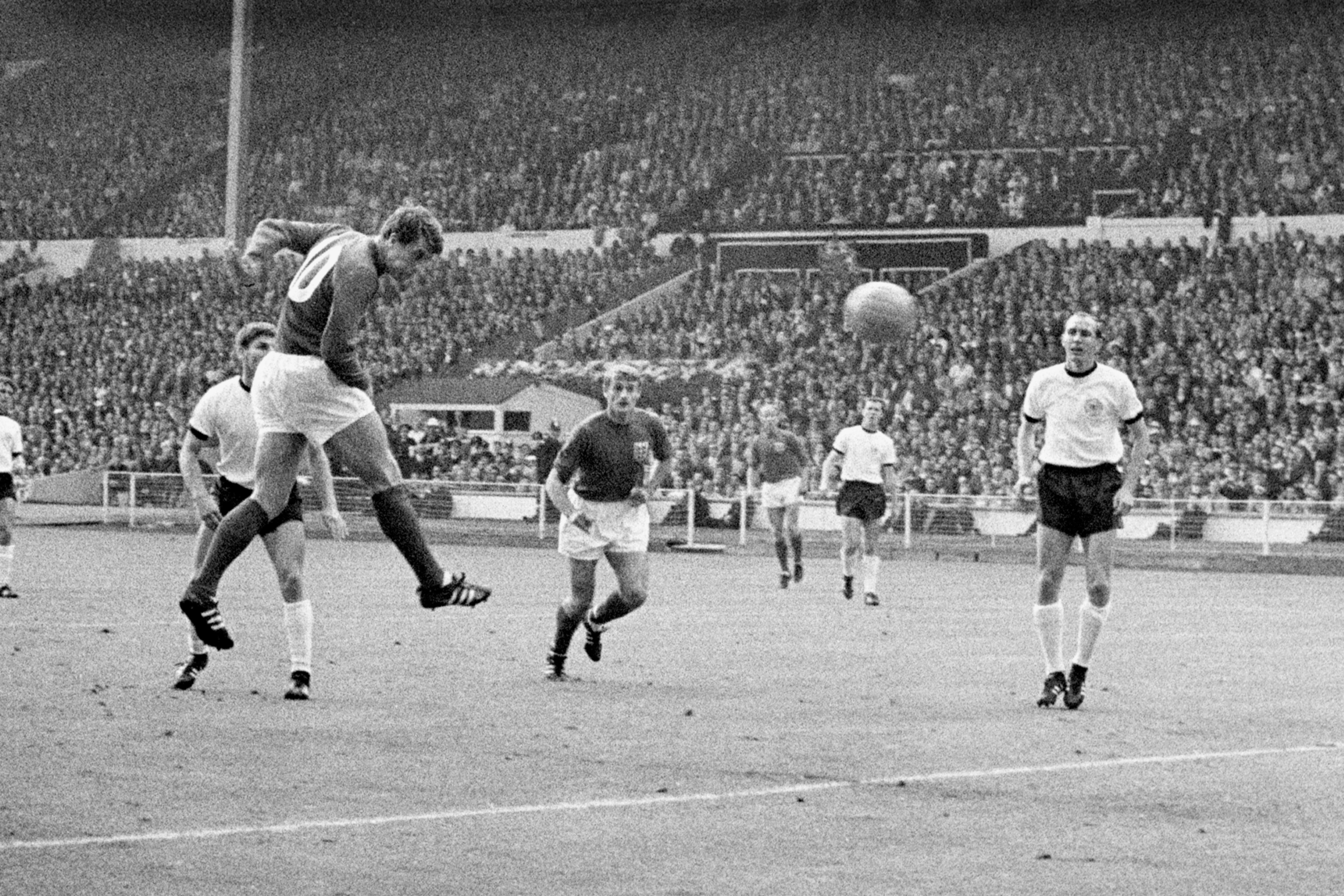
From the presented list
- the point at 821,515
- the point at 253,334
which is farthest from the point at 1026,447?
the point at 821,515

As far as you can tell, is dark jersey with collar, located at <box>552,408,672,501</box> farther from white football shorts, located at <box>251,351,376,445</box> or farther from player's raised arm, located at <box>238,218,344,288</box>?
white football shorts, located at <box>251,351,376,445</box>

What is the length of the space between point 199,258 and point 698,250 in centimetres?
1266

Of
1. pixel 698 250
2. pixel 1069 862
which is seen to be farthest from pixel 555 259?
pixel 1069 862

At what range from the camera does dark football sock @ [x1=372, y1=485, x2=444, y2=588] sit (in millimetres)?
9602

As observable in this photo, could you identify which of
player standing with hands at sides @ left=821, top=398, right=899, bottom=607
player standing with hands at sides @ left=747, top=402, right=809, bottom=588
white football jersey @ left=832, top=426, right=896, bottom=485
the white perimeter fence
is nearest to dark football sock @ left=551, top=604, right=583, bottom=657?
player standing with hands at sides @ left=821, top=398, right=899, bottom=607

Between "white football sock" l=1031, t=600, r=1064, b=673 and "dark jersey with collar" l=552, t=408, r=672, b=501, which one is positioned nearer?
"white football sock" l=1031, t=600, r=1064, b=673

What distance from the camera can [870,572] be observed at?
23047 mm

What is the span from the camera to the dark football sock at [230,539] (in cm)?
1102

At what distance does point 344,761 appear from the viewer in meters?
9.04

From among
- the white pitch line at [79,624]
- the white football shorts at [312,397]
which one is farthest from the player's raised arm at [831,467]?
the white football shorts at [312,397]

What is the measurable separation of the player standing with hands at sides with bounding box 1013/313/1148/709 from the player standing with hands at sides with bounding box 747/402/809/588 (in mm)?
13509

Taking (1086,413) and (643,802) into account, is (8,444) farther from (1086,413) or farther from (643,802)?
(643,802)

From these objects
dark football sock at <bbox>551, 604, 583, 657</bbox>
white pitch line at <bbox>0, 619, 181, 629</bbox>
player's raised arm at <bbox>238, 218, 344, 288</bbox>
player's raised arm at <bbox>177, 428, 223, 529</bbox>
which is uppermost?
player's raised arm at <bbox>238, 218, 344, 288</bbox>

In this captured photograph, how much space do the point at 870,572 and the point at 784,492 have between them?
3843 millimetres
